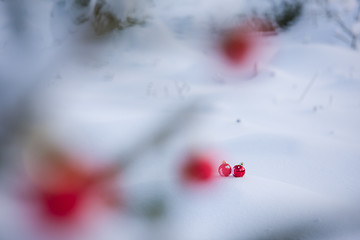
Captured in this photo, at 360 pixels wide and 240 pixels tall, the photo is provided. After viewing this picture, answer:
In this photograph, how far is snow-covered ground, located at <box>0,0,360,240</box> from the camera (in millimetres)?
191

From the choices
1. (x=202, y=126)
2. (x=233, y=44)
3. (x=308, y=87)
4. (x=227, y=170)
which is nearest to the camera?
(x=233, y=44)

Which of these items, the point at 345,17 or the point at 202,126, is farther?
the point at 345,17

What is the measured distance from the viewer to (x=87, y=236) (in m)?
0.28

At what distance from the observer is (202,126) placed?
903 millimetres

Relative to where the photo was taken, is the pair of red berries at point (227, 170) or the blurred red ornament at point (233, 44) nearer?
the blurred red ornament at point (233, 44)

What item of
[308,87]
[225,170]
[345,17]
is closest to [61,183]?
[225,170]

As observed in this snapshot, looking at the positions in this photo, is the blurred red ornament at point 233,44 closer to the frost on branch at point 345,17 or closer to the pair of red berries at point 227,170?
the pair of red berries at point 227,170

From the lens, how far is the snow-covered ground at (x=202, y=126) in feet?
0.63

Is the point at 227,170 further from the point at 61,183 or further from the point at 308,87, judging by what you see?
the point at 308,87

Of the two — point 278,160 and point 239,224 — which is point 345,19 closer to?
point 278,160

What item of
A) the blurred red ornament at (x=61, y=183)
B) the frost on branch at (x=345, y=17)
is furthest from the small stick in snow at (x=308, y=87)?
the blurred red ornament at (x=61, y=183)

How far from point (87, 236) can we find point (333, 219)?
0.80 ft

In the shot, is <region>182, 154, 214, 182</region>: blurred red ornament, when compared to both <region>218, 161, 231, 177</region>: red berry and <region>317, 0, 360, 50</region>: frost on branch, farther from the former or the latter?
<region>317, 0, 360, 50</region>: frost on branch

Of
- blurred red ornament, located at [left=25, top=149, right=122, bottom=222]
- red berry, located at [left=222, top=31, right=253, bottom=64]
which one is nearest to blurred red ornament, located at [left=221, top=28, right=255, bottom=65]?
red berry, located at [left=222, top=31, right=253, bottom=64]
